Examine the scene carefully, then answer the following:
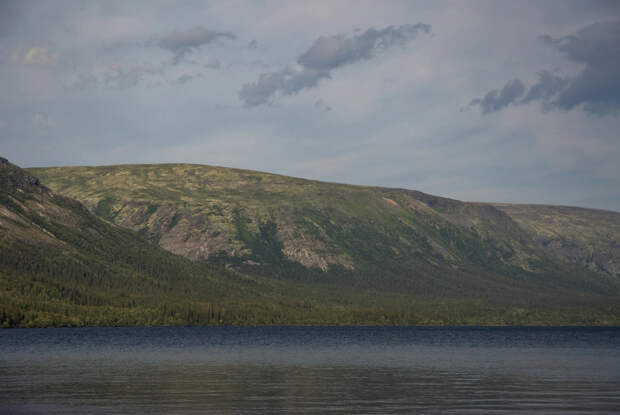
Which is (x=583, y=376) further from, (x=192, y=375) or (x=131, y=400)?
(x=131, y=400)

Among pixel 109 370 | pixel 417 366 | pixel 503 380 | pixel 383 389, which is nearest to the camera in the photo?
pixel 383 389

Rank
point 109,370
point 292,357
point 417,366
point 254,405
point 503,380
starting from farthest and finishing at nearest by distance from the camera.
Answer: point 292,357, point 417,366, point 109,370, point 503,380, point 254,405

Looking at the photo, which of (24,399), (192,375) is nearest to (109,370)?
(192,375)

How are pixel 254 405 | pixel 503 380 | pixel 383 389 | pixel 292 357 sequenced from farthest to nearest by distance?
pixel 292 357, pixel 503 380, pixel 383 389, pixel 254 405

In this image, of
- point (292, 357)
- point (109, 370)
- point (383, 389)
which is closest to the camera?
point (383, 389)

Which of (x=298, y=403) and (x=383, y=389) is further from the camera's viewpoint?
(x=383, y=389)

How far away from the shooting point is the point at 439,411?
188 feet

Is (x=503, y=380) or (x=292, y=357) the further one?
(x=292, y=357)

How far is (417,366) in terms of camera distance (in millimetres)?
106875

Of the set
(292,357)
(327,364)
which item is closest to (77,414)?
(327,364)

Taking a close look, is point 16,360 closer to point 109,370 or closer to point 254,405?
point 109,370

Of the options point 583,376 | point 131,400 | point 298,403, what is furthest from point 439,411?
point 583,376

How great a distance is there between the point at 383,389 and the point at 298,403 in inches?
557

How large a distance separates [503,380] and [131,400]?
140 ft
